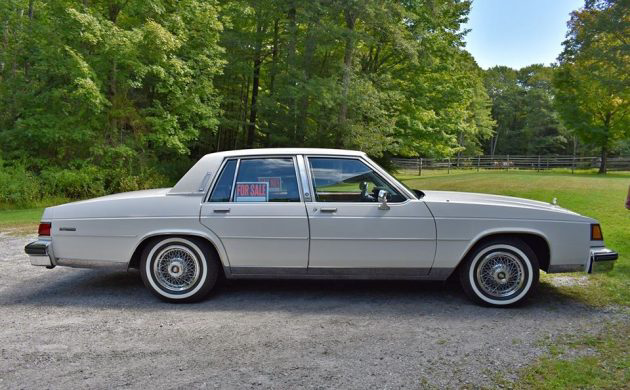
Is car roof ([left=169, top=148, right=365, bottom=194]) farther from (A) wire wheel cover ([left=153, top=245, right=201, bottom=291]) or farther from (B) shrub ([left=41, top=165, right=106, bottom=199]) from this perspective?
(B) shrub ([left=41, top=165, right=106, bottom=199])

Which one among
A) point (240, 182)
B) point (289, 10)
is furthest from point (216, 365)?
point (289, 10)

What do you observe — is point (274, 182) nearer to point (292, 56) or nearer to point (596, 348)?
point (596, 348)

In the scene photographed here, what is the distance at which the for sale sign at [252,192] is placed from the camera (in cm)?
458

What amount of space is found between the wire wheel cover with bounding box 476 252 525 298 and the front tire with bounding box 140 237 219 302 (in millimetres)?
2809

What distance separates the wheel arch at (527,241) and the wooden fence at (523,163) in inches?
1170

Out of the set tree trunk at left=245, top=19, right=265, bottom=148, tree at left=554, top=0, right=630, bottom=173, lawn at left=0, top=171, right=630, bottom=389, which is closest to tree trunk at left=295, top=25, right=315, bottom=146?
tree trunk at left=245, top=19, right=265, bottom=148

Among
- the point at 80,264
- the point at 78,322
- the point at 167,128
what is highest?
the point at 167,128

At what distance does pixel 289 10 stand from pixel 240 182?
17.6m

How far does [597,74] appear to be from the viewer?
76.6 feet

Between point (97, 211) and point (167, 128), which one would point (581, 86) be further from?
point (97, 211)

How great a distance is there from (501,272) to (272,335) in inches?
96.4

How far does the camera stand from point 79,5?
50.2ft

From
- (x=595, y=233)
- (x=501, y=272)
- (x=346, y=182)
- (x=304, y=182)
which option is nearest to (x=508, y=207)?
(x=501, y=272)

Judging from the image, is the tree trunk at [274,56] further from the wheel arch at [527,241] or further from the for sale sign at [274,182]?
the wheel arch at [527,241]
